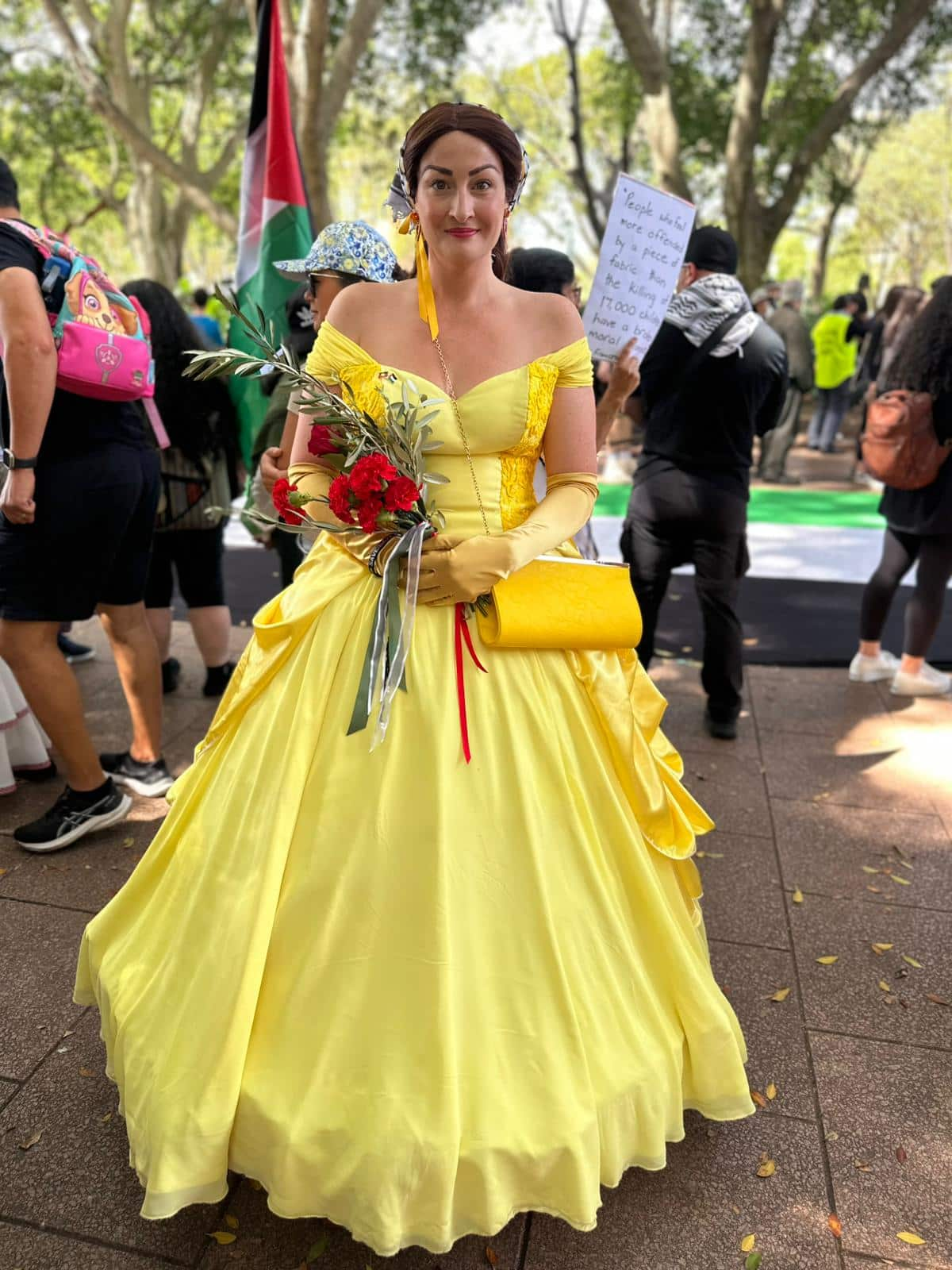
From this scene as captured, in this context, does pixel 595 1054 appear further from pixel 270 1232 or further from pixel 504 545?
pixel 504 545

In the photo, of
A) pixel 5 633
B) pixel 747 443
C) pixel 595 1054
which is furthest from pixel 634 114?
pixel 595 1054

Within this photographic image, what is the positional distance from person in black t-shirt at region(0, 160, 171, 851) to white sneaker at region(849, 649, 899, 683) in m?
3.50

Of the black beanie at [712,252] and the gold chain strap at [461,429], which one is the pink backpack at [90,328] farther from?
the black beanie at [712,252]

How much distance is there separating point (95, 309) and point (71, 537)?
2.28 ft

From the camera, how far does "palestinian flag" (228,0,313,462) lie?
4.14 metres

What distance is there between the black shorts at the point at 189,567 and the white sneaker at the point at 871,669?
294 centimetres

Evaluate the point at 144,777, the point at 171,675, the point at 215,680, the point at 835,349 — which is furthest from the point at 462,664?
the point at 835,349

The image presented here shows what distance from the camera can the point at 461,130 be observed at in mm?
1878

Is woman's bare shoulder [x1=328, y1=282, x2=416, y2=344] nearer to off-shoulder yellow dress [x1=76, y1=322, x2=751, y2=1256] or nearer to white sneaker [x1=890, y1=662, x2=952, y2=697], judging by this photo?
off-shoulder yellow dress [x1=76, y1=322, x2=751, y2=1256]

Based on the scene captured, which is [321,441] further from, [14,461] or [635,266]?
→ [635,266]

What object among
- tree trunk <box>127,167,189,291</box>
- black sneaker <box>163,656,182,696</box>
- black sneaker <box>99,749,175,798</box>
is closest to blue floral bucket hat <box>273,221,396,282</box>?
black sneaker <box>99,749,175,798</box>

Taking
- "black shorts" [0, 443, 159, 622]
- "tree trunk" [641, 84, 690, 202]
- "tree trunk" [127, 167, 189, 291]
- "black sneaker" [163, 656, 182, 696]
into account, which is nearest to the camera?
"black shorts" [0, 443, 159, 622]

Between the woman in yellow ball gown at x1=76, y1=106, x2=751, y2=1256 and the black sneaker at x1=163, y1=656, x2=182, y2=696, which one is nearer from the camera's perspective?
the woman in yellow ball gown at x1=76, y1=106, x2=751, y2=1256

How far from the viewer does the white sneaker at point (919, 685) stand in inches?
185
